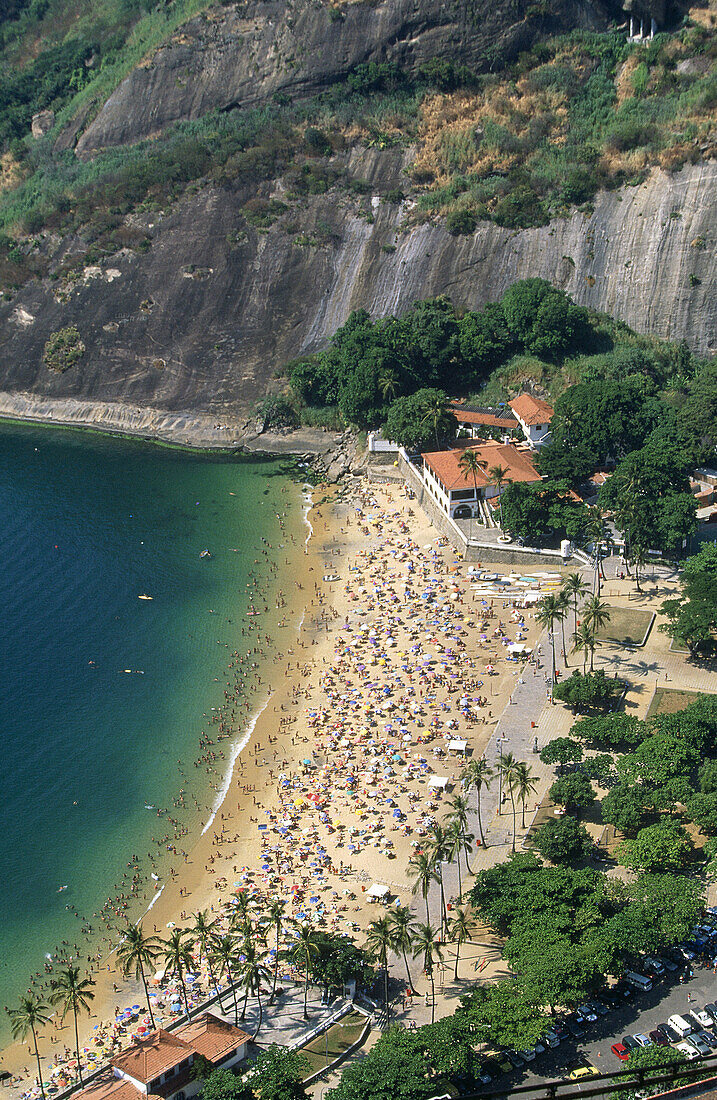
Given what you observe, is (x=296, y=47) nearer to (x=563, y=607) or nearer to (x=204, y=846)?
(x=563, y=607)

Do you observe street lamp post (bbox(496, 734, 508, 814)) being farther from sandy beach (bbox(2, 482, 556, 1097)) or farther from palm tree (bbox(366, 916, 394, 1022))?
palm tree (bbox(366, 916, 394, 1022))

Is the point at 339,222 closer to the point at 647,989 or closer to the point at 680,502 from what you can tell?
the point at 680,502

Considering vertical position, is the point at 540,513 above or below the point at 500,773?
above

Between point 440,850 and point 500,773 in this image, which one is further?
point 500,773

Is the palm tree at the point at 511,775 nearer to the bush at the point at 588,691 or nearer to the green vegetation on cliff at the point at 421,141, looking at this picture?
the bush at the point at 588,691

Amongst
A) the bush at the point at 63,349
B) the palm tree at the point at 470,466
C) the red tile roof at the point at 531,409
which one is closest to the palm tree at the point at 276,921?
the palm tree at the point at 470,466

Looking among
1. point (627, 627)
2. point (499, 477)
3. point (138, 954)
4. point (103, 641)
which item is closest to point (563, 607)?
point (627, 627)
